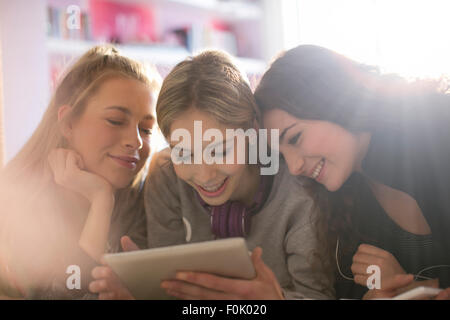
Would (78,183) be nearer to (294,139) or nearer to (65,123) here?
(65,123)

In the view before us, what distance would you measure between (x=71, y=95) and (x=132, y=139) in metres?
0.20

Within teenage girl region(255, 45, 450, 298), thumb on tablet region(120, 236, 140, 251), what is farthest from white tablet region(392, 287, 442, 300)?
thumb on tablet region(120, 236, 140, 251)

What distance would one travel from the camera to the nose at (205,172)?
3.07ft

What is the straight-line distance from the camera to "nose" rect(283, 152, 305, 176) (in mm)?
936

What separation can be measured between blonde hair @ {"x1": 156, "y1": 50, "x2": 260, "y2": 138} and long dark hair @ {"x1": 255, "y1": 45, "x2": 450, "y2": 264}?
0.05 meters

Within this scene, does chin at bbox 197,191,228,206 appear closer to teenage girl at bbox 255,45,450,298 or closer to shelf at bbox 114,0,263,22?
teenage girl at bbox 255,45,450,298

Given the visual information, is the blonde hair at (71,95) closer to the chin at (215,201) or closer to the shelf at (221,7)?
the chin at (215,201)

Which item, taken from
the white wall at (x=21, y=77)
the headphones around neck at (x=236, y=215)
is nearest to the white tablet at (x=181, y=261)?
the headphones around neck at (x=236, y=215)

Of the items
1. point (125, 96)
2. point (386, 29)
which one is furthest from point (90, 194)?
point (386, 29)

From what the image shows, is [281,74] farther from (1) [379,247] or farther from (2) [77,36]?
(2) [77,36]

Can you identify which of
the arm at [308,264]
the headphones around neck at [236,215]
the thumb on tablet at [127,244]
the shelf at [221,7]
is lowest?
the arm at [308,264]

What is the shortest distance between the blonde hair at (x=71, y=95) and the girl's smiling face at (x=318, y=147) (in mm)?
342
